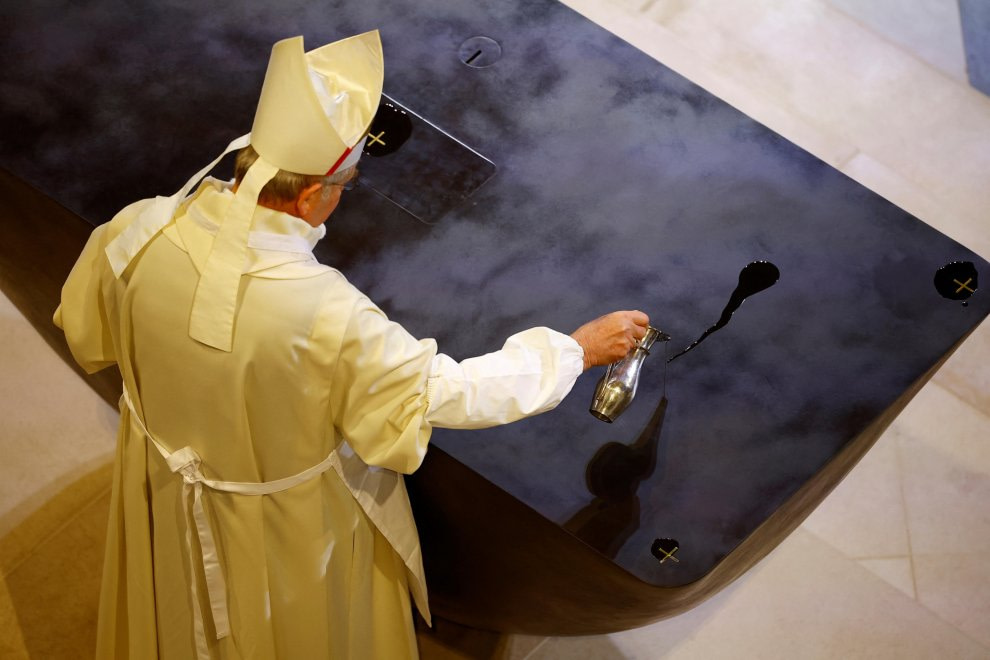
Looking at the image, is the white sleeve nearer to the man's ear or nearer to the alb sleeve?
the alb sleeve

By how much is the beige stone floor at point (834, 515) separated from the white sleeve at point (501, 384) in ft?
3.44

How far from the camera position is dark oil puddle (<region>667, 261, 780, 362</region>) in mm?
1950

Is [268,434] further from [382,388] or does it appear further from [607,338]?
[607,338]

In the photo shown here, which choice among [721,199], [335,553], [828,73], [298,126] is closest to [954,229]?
[828,73]

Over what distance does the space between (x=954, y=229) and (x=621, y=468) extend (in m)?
1.77

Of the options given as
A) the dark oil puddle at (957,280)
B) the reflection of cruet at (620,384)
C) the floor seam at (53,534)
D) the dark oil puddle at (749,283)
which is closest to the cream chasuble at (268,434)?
the reflection of cruet at (620,384)

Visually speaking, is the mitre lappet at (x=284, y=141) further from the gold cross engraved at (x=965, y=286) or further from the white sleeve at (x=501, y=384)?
the gold cross engraved at (x=965, y=286)

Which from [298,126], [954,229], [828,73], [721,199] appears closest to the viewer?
[298,126]

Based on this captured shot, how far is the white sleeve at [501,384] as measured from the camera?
1.55 meters

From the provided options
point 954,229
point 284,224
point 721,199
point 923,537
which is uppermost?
point 284,224

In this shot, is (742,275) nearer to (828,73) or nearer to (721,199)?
(721,199)

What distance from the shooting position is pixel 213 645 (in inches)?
78.2

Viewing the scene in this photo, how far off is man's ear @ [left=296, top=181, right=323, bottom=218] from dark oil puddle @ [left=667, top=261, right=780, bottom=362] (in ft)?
2.41

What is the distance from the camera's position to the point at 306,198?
152cm
